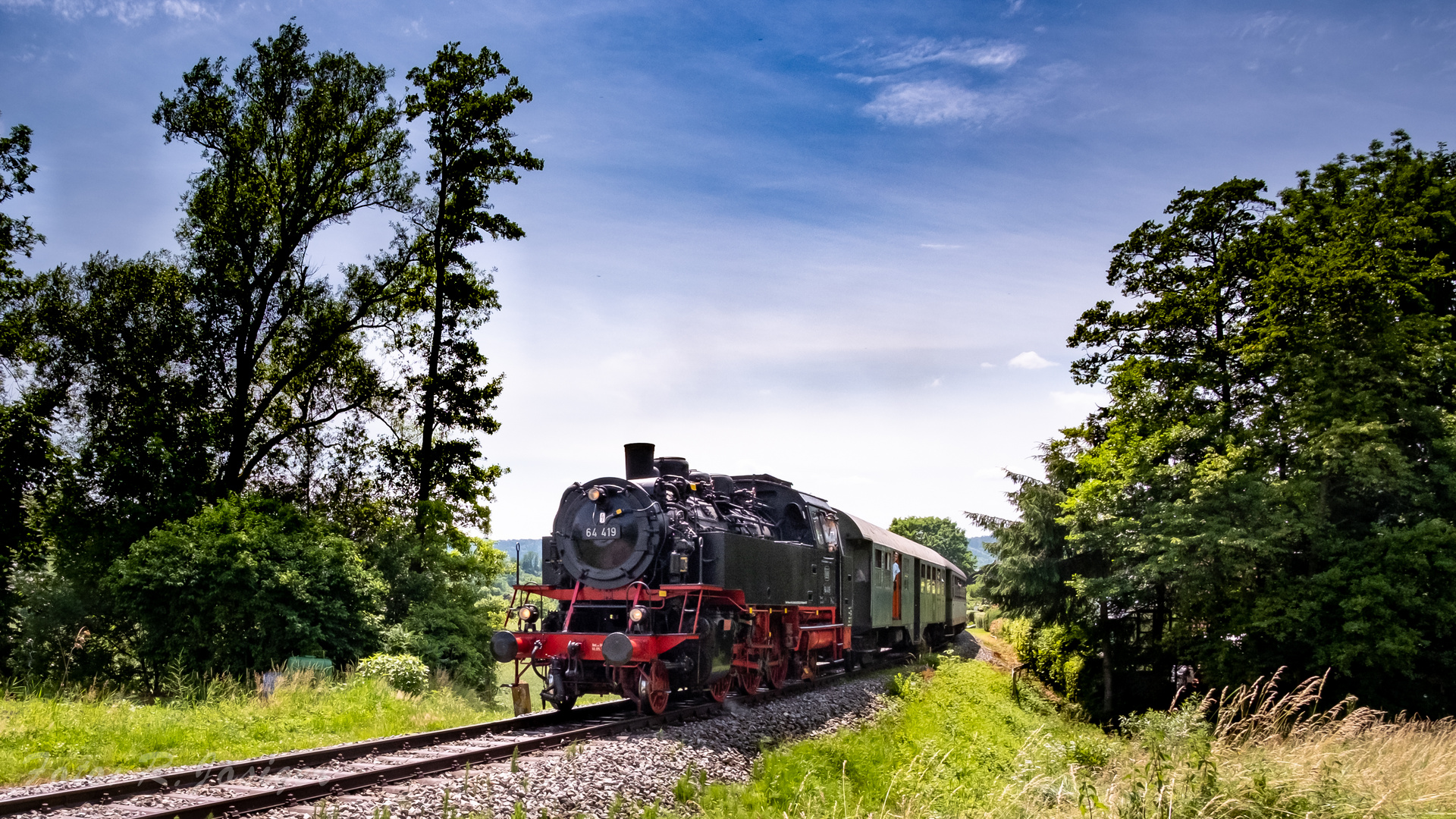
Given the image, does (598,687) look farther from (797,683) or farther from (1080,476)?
(1080,476)

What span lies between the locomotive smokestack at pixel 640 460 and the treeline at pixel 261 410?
6171 mm

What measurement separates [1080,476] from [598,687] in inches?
671

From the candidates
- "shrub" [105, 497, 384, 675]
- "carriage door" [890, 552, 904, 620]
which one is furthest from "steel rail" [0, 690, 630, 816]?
"carriage door" [890, 552, 904, 620]

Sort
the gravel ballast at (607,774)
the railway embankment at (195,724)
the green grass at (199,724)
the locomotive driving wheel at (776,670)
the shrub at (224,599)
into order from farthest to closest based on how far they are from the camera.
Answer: the shrub at (224,599), the locomotive driving wheel at (776,670), the green grass at (199,724), the railway embankment at (195,724), the gravel ballast at (607,774)

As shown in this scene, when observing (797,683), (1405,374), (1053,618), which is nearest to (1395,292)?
(1405,374)

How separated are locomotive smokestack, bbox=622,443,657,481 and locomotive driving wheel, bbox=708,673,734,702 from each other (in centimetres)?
318

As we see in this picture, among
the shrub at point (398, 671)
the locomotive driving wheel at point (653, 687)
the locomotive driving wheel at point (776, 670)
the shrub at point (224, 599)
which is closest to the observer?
the locomotive driving wheel at point (653, 687)

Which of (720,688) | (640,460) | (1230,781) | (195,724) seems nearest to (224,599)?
(195,724)

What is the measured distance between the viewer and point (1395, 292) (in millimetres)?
18047

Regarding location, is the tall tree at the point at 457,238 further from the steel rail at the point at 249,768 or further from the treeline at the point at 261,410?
the steel rail at the point at 249,768

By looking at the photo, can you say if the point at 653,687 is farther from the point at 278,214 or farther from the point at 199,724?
the point at 278,214

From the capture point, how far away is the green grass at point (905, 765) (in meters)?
8.45

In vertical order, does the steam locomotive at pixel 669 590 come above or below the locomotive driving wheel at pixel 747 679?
above

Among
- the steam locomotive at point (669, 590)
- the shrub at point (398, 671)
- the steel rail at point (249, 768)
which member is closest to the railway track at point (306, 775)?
the steel rail at point (249, 768)
